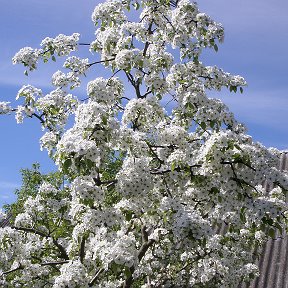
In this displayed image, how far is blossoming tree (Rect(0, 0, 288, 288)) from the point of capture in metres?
5.11

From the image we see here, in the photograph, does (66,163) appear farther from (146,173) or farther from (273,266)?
(273,266)

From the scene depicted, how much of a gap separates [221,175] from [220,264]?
208 cm

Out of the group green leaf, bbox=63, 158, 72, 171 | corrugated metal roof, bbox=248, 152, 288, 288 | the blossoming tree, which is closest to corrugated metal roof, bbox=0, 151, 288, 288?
corrugated metal roof, bbox=248, 152, 288, 288

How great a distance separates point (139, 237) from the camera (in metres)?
7.32

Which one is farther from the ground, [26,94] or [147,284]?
[26,94]

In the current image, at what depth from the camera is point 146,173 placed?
5.27m

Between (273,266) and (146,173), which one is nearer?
(146,173)

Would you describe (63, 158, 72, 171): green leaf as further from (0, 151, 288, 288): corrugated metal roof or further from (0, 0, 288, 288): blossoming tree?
(0, 151, 288, 288): corrugated metal roof

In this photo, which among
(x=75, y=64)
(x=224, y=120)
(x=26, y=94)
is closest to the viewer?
(x=224, y=120)

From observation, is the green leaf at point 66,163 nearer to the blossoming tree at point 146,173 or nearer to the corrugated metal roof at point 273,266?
the blossoming tree at point 146,173

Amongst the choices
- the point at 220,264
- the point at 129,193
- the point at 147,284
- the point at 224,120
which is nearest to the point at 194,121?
the point at 224,120

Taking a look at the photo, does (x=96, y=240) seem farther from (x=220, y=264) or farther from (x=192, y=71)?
(x=192, y=71)

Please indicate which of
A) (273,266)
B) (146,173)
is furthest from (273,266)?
(146,173)

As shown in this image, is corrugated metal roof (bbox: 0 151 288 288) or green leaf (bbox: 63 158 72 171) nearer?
green leaf (bbox: 63 158 72 171)
